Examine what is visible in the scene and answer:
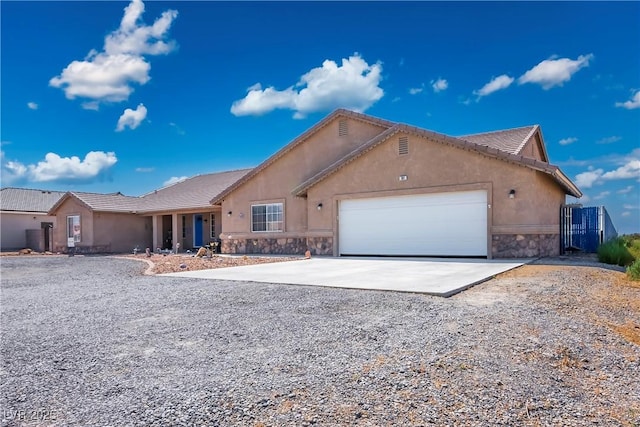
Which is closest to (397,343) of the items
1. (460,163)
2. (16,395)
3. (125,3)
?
(16,395)

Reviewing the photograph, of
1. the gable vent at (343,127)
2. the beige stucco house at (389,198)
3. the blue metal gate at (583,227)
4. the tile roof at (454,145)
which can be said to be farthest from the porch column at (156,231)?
the blue metal gate at (583,227)

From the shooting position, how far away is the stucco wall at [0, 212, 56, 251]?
3061cm

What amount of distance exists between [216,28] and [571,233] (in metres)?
17.3

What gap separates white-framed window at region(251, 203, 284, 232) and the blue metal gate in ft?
41.7

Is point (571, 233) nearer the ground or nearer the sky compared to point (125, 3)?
nearer the ground

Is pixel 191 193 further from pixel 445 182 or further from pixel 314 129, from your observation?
pixel 445 182

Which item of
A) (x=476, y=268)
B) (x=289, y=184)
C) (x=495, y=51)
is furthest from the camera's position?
(x=289, y=184)

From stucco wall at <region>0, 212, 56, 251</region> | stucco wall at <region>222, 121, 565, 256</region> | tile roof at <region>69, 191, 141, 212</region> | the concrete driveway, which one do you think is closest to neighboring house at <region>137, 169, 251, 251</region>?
tile roof at <region>69, 191, 141, 212</region>

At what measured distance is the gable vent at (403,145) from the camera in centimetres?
1650

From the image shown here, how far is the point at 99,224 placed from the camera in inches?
1051

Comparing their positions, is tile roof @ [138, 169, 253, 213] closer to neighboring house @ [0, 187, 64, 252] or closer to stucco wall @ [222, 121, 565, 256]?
stucco wall @ [222, 121, 565, 256]

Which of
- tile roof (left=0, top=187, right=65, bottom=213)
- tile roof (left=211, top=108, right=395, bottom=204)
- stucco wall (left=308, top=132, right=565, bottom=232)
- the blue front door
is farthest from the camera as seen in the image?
tile roof (left=0, top=187, right=65, bottom=213)

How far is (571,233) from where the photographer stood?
18.4 meters

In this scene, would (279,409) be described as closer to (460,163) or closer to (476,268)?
(476,268)
